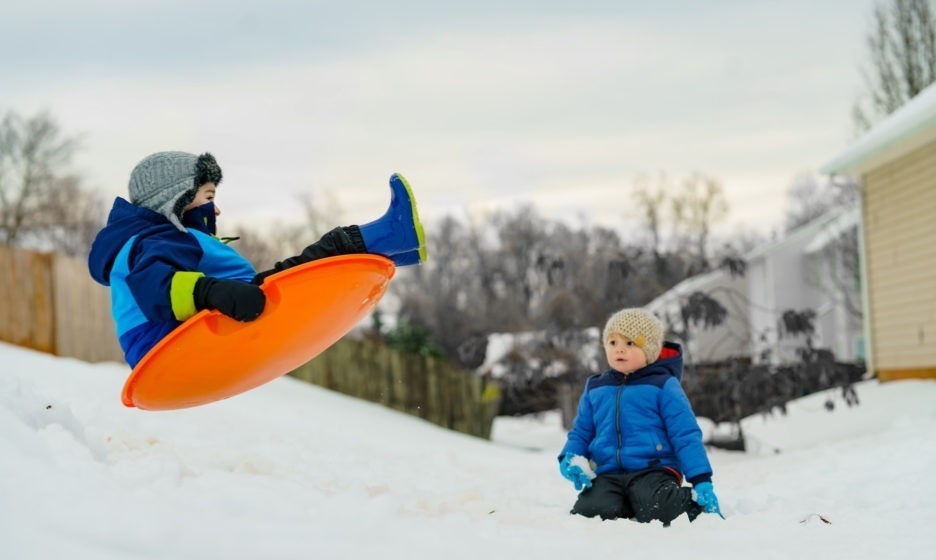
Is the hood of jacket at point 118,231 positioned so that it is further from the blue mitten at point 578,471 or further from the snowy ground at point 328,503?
the blue mitten at point 578,471

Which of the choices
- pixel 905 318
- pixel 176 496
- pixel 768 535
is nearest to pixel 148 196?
pixel 176 496

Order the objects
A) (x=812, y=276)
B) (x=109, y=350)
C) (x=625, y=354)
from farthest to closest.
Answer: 1. (x=812, y=276)
2. (x=109, y=350)
3. (x=625, y=354)

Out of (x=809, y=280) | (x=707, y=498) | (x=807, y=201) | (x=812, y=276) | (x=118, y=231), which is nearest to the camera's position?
(x=118, y=231)

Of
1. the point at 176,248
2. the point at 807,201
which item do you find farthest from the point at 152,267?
the point at 807,201

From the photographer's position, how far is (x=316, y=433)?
830 centimetres

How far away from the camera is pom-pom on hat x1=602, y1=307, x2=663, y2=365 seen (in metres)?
4.32

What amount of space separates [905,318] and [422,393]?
22.1 ft

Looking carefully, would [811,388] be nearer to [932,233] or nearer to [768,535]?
[932,233]

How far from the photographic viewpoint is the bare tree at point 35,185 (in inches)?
1148

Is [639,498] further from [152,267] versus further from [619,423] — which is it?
[152,267]

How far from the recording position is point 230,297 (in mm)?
3422

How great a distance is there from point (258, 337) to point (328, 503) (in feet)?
2.60

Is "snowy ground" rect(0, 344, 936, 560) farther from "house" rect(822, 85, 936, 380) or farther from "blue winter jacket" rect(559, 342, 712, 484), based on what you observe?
"house" rect(822, 85, 936, 380)

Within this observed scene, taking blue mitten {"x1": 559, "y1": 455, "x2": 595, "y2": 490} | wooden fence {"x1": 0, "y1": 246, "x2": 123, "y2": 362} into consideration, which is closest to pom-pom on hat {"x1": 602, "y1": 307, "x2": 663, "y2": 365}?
blue mitten {"x1": 559, "y1": 455, "x2": 595, "y2": 490}
